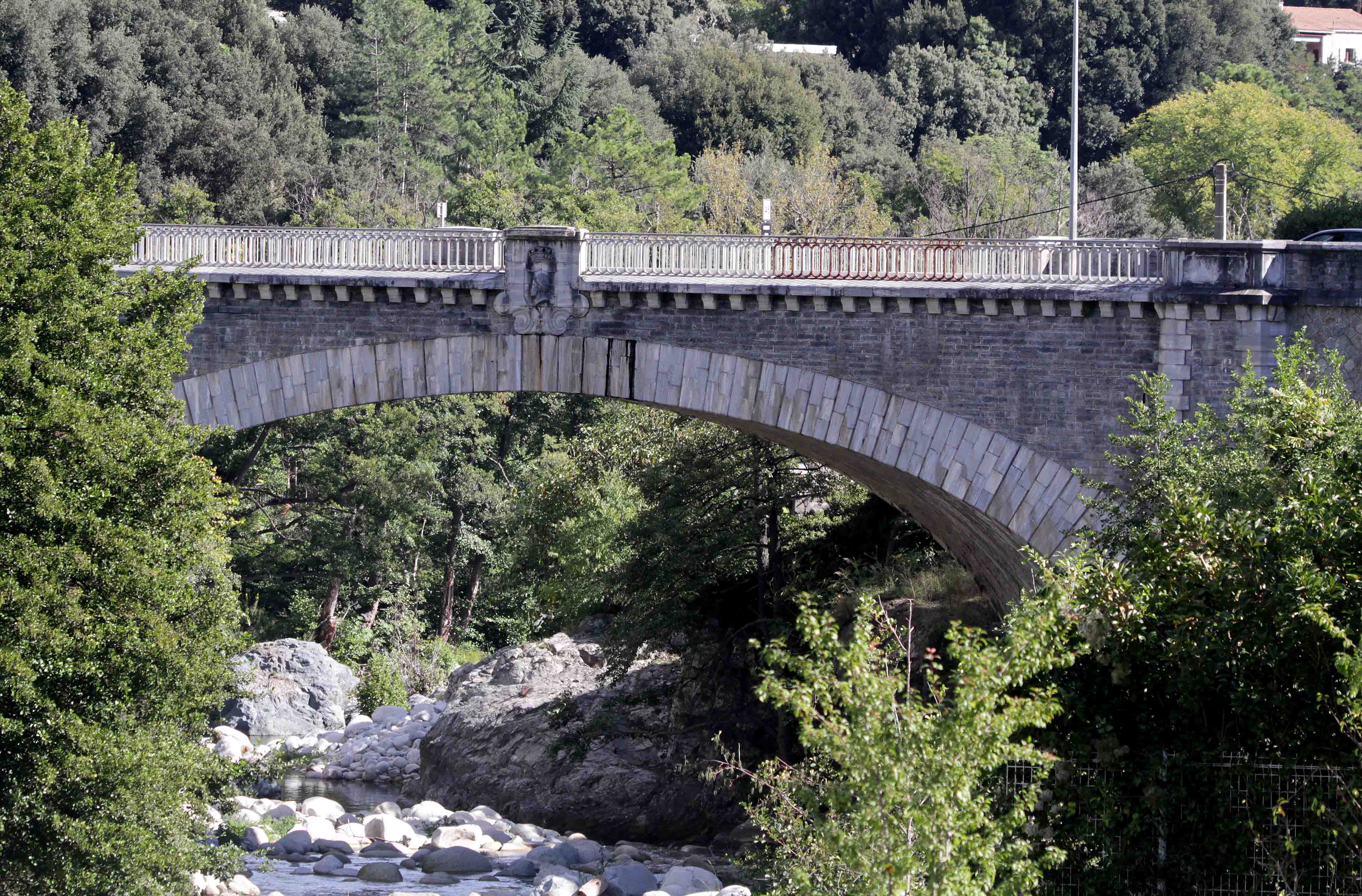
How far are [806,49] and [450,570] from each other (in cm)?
3526

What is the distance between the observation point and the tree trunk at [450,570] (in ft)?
140

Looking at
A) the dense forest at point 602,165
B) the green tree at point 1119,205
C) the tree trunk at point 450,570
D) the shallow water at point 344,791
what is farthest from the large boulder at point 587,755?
the green tree at point 1119,205

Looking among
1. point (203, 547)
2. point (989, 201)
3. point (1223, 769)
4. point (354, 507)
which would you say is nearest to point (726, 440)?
point (203, 547)

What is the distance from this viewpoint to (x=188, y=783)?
16.2 m

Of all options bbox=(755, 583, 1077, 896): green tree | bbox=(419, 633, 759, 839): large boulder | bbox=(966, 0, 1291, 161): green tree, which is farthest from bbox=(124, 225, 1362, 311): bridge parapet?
bbox=(966, 0, 1291, 161): green tree

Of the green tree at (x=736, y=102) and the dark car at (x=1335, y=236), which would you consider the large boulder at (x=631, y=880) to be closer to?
the dark car at (x=1335, y=236)

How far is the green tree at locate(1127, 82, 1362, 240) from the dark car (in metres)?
23.6

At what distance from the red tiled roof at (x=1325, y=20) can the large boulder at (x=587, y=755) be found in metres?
63.3

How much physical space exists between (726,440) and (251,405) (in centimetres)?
773

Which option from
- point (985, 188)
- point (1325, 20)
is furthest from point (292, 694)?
point (1325, 20)

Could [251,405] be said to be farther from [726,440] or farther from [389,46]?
[389,46]

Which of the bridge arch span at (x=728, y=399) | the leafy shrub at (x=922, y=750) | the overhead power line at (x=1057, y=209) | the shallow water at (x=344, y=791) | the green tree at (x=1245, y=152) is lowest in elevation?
the shallow water at (x=344, y=791)

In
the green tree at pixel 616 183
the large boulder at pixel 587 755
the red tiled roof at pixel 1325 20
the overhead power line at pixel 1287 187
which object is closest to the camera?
the large boulder at pixel 587 755

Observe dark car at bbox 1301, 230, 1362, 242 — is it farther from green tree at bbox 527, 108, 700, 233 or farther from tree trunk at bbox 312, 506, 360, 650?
tree trunk at bbox 312, 506, 360, 650
